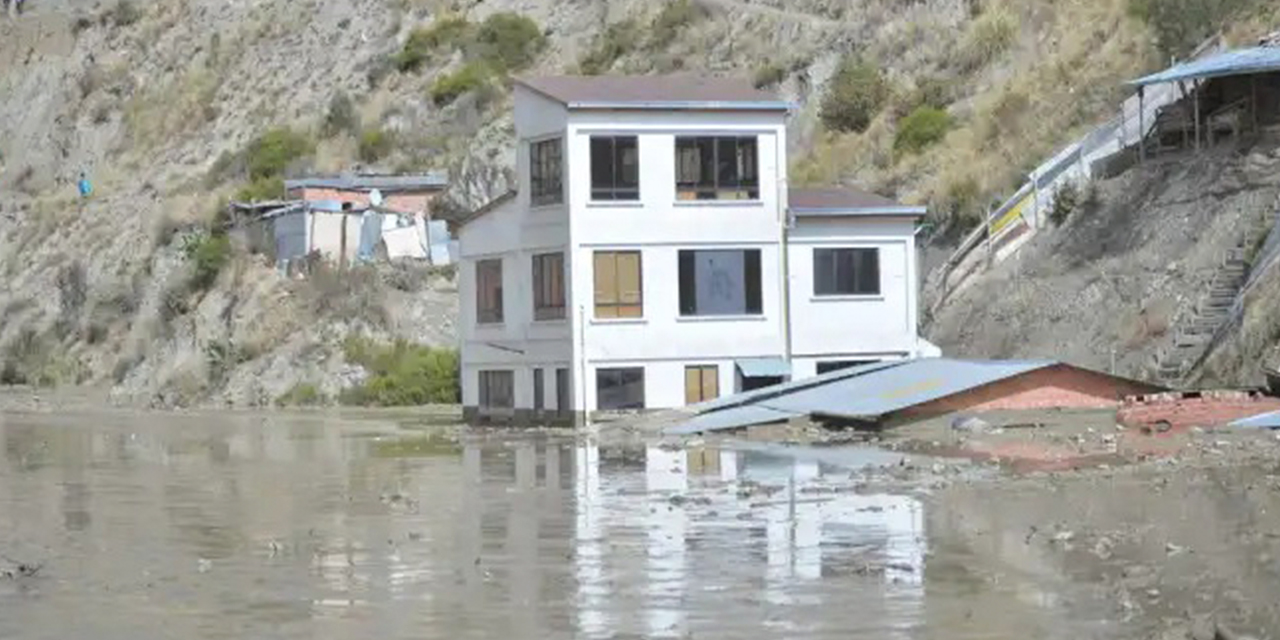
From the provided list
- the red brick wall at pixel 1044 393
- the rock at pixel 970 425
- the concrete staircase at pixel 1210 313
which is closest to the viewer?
the rock at pixel 970 425

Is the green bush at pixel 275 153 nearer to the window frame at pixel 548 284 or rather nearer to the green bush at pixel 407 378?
the green bush at pixel 407 378

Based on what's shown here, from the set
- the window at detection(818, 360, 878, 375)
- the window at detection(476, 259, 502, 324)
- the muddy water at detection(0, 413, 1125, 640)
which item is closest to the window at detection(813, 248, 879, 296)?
the window at detection(818, 360, 878, 375)

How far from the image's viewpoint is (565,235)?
165 feet

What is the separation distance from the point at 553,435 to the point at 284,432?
26.6 ft

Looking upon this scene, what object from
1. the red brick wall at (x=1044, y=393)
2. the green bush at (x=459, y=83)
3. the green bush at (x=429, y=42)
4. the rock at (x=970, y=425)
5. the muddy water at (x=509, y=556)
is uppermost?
the green bush at (x=429, y=42)

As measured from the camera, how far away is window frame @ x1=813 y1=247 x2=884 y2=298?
51.9 metres

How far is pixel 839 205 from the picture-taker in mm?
52531

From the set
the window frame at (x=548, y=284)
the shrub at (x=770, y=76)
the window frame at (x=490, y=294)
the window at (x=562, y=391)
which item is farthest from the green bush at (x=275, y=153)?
the window at (x=562, y=391)

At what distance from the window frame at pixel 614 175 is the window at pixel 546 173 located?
0.73 m

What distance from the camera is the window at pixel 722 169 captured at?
2004 inches

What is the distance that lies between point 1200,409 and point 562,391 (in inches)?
738

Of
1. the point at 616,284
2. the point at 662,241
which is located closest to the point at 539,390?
the point at 616,284

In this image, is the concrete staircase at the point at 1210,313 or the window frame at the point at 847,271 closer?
the concrete staircase at the point at 1210,313

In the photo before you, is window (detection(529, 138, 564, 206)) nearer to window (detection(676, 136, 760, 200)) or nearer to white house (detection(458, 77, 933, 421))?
white house (detection(458, 77, 933, 421))
